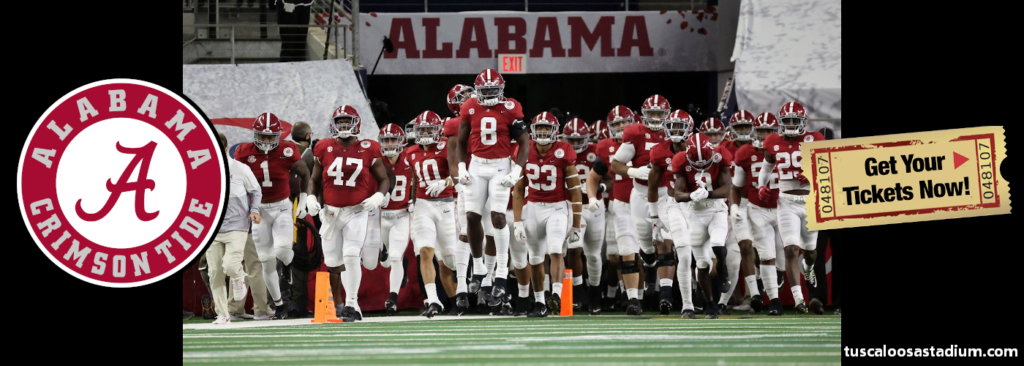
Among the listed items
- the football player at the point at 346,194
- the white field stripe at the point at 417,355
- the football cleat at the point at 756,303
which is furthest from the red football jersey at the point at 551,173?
the white field stripe at the point at 417,355

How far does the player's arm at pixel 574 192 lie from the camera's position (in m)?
11.0

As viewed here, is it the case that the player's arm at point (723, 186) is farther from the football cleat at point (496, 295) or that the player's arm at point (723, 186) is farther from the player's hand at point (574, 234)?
the football cleat at point (496, 295)

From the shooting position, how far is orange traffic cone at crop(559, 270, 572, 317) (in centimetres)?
1102

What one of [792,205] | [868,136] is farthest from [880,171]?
[792,205]

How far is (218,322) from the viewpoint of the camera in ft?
33.1

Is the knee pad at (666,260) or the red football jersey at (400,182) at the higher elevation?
the red football jersey at (400,182)

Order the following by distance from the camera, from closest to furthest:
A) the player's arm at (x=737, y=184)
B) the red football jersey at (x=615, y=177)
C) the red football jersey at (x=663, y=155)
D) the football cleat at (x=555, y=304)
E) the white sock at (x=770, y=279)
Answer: the red football jersey at (x=663, y=155)
the white sock at (x=770, y=279)
the football cleat at (x=555, y=304)
the player's arm at (x=737, y=184)
the red football jersey at (x=615, y=177)

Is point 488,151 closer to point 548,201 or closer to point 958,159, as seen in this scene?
point 548,201

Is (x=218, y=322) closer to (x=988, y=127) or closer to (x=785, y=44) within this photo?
(x=988, y=127)

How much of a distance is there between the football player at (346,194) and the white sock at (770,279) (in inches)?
131

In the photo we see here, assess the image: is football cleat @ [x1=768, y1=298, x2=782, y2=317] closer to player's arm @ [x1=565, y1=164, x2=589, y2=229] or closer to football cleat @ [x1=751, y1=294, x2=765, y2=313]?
football cleat @ [x1=751, y1=294, x2=765, y2=313]

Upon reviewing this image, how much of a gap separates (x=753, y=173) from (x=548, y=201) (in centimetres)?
191

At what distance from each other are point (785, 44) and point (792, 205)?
572 cm

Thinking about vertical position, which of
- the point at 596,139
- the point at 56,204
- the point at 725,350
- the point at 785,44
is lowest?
the point at 725,350
